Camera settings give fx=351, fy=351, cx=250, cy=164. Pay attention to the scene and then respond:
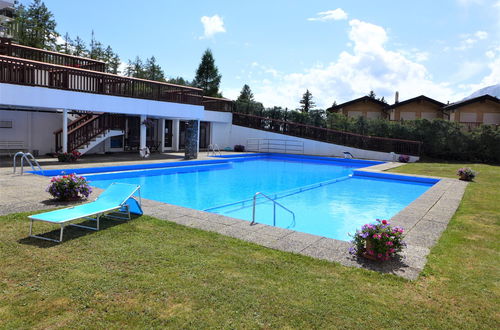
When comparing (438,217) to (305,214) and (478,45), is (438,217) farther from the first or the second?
(478,45)

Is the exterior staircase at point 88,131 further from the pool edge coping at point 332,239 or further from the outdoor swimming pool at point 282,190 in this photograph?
the pool edge coping at point 332,239

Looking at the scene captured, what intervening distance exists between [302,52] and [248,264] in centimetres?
1744

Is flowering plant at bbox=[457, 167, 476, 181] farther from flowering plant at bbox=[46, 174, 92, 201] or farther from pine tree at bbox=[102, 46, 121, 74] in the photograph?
pine tree at bbox=[102, 46, 121, 74]

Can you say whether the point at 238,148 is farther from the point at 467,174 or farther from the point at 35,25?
the point at 35,25

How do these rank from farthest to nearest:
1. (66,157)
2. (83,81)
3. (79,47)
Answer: (79,47)
(83,81)
(66,157)

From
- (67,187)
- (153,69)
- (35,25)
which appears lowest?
(67,187)

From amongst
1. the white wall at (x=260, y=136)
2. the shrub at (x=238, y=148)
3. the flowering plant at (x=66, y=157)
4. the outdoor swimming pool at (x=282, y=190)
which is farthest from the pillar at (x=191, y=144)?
the white wall at (x=260, y=136)

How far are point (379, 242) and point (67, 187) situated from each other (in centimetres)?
637

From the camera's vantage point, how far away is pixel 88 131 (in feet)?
58.1

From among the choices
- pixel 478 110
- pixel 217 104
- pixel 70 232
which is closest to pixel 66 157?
pixel 70 232

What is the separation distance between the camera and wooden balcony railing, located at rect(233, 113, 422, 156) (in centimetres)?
2481

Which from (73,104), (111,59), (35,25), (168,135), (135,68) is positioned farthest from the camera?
(135,68)

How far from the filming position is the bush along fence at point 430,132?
2277 centimetres

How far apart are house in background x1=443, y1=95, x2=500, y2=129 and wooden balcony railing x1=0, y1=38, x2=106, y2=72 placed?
3009 centimetres
